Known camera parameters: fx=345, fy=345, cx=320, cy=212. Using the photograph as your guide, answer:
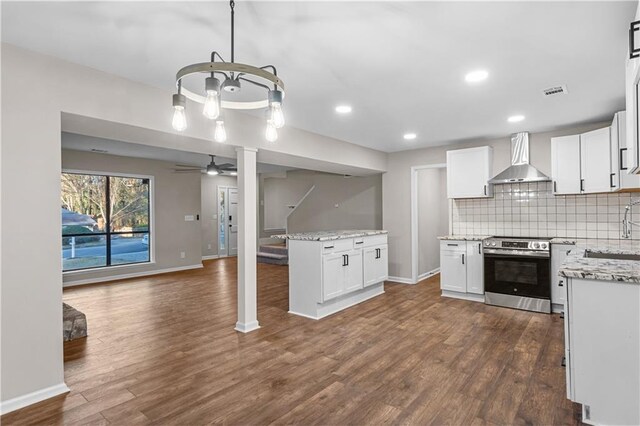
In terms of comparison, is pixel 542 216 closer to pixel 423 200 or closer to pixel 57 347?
pixel 423 200

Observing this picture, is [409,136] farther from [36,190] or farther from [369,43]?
[36,190]

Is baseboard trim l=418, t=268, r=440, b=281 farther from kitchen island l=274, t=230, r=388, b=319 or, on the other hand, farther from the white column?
the white column

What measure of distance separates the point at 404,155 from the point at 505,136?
5.35 feet

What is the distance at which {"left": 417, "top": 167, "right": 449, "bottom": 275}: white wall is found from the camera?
6.52 metres

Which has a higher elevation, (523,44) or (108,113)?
(523,44)

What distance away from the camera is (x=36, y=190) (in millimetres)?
2352

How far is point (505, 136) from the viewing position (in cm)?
501

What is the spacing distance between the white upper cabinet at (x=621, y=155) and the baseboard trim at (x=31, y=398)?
5052 millimetres

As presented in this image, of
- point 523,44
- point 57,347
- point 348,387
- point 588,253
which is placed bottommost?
point 348,387

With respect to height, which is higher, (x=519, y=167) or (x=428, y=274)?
(x=519, y=167)

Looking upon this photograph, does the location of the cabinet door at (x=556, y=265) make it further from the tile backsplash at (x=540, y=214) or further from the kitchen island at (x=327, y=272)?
the kitchen island at (x=327, y=272)

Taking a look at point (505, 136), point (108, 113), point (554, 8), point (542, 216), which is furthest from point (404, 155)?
point (108, 113)

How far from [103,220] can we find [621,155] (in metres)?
8.02

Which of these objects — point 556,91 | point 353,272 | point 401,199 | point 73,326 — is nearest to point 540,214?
point 401,199
